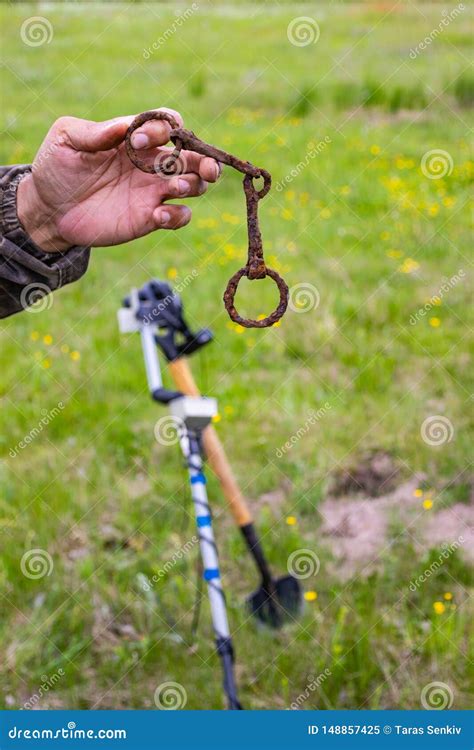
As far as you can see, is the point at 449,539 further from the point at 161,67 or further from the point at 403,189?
the point at 161,67

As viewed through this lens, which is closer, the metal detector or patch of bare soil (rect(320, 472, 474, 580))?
the metal detector

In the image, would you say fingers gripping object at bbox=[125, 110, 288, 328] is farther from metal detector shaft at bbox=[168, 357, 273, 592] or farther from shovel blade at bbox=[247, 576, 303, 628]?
shovel blade at bbox=[247, 576, 303, 628]

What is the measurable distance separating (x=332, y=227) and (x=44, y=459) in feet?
11.2

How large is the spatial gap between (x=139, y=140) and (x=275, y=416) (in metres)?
3.34

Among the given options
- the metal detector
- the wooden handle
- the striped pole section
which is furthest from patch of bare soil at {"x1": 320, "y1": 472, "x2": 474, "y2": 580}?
the striped pole section

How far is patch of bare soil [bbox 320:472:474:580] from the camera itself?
4035 mm

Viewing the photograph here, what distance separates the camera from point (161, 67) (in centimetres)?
1215

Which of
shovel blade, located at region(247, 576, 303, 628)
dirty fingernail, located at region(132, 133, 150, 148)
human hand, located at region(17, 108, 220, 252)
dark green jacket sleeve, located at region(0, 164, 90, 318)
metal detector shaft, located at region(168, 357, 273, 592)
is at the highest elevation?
dirty fingernail, located at region(132, 133, 150, 148)

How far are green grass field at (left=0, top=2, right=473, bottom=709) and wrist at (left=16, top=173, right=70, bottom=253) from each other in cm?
194

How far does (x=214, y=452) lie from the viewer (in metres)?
3.52

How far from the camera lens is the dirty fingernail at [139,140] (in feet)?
5.96

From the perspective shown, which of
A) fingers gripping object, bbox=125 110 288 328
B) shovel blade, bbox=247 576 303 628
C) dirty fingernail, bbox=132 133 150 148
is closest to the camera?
fingers gripping object, bbox=125 110 288 328

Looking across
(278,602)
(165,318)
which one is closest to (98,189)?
(165,318)

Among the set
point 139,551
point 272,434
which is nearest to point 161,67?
point 272,434
